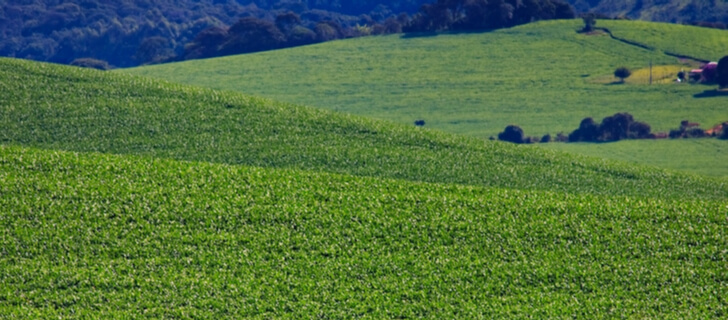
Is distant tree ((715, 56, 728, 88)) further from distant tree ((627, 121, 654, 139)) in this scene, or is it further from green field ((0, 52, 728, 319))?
green field ((0, 52, 728, 319))

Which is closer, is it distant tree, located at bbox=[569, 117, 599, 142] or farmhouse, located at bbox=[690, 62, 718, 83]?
distant tree, located at bbox=[569, 117, 599, 142]

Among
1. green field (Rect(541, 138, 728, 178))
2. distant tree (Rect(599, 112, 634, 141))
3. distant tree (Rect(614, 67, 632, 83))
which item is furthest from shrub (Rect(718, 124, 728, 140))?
distant tree (Rect(614, 67, 632, 83))

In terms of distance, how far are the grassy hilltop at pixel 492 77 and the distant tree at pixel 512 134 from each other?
2.31 m

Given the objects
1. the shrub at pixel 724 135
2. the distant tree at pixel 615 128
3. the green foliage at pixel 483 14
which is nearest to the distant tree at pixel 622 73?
the distant tree at pixel 615 128

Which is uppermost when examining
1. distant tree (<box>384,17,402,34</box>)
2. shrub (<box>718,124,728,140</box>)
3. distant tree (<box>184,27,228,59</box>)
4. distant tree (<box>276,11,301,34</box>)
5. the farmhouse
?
distant tree (<box>276,11,301,34</box>)

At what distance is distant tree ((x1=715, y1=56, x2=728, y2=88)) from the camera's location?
314 feet

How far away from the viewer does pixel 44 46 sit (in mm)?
188625

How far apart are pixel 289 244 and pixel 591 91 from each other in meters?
81.9

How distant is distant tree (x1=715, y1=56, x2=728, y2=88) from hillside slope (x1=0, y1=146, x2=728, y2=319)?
256ft

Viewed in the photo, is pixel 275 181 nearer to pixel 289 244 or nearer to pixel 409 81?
pixel 289 244

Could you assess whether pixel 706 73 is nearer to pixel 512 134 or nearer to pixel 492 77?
pixel 492 77

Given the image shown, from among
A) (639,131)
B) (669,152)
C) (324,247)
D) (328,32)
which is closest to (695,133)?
(639,131)

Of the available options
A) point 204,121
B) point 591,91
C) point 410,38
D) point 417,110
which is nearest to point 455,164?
point 204,121

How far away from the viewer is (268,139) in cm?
3912
